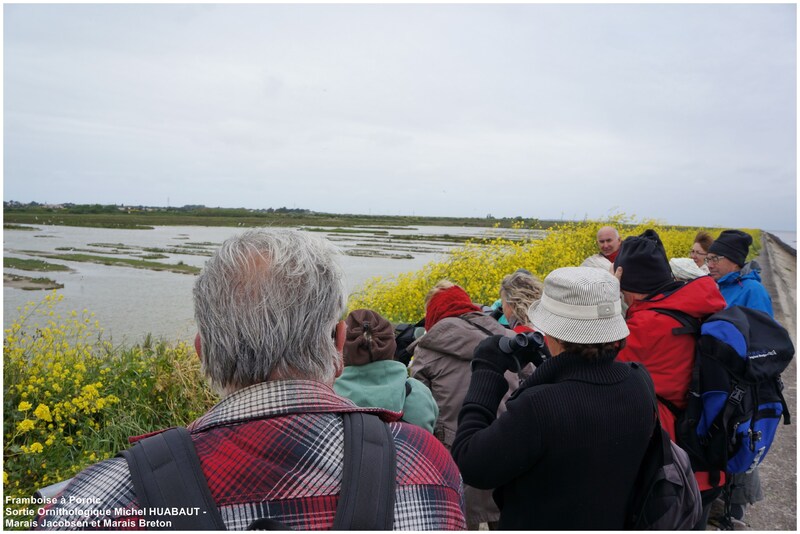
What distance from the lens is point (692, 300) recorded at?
237 centimetres

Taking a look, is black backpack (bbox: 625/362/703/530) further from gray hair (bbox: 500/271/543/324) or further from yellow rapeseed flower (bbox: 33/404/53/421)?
yellow rapeseed flower (bbox: 33/404/53/421)

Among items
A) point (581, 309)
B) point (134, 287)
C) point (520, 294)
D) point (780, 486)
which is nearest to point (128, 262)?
point (134, 287)

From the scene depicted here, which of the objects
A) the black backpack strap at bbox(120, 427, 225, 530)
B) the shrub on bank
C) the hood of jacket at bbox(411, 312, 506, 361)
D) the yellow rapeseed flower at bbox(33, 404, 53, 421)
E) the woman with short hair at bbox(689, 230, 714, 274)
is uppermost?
the woman with short hair at bbox(689, 230, 714, 274)

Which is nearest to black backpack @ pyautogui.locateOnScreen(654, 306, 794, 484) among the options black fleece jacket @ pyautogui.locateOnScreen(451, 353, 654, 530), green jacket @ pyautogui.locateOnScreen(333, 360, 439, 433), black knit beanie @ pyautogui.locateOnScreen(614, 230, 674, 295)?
black knit beanie @ pyautogui.locateOnScreen(614, 230, 674, 295)

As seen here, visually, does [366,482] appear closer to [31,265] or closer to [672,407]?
[672,407]

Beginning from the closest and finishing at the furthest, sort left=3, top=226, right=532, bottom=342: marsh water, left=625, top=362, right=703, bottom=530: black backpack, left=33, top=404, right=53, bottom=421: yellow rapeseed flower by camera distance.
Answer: left=625, top=362, right=703, bottom=530: black backpack, left=33, top=404, right=53, bottom=421: yellow rapeseed flower, left=3, top=226, right=532, bottom=342: marsh water

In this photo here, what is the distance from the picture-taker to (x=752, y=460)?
2379mm

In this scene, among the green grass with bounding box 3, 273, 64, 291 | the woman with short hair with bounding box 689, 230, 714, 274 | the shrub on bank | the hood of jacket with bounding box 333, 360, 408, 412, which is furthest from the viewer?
the green grass with bounding box 3, 273, 64, 291

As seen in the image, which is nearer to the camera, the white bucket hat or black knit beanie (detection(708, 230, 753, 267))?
the white bucket hat

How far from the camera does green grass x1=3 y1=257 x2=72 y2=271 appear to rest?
20234mm

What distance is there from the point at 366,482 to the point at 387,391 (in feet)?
3.89

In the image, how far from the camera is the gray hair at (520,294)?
9.03 feet

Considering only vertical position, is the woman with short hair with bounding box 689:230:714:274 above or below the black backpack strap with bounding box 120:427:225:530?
above

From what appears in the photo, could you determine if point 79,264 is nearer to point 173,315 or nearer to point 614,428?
point 173,315
